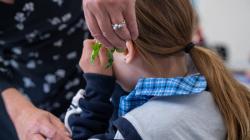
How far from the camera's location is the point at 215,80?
917 mm

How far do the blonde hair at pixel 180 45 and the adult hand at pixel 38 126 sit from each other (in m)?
0.27

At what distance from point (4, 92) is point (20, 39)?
0.52 ft

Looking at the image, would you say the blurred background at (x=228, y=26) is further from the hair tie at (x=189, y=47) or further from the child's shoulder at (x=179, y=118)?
the child's shoulder at (x=179, y=118)

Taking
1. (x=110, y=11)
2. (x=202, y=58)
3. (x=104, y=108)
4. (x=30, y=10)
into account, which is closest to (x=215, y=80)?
(x=202, y=58)

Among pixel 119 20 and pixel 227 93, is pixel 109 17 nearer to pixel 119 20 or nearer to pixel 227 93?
pixel 119 20

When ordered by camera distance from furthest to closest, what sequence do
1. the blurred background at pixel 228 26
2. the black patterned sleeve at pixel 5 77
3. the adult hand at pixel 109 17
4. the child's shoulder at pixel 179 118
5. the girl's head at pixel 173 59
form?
the blurred background at pixel 228 26 → the black patterned sleeve at pixel 5 77 → the girl's head at pixel 173 59 → the child's shoulder at pixel 179 118 → the adult hand at pixel 109 17

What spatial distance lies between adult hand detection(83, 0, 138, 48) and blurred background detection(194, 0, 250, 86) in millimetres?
2775

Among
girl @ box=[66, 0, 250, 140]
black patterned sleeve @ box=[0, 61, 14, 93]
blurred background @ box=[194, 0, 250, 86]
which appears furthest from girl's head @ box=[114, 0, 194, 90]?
blurred background @ box=[194, 0, 250, 86]

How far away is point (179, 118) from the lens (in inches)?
31.7

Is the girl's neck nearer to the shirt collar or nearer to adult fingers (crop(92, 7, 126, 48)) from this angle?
the shirt collar

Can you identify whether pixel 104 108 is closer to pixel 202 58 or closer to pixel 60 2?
pixel 202 58

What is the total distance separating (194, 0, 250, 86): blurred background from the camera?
3354 mm

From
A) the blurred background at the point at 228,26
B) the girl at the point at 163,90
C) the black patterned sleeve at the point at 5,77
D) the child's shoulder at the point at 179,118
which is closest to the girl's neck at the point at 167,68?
the girl at the point at 163,90

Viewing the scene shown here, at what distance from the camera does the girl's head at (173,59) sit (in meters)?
0.88
